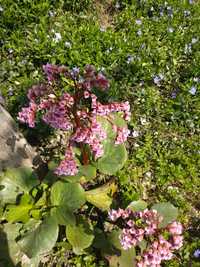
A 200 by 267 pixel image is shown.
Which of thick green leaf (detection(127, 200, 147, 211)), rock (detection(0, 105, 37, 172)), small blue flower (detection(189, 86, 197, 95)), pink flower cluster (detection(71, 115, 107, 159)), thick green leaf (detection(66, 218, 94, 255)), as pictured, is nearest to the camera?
pink flower cluster (detection(71, 115, 107, 159))

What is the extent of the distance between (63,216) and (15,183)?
0.53 m

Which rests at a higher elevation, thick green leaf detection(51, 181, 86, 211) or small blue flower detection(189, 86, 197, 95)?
small blue flower detection(189, 86, 197, 95)

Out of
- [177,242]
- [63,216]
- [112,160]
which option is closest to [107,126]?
[112,160]

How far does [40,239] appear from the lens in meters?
3.63

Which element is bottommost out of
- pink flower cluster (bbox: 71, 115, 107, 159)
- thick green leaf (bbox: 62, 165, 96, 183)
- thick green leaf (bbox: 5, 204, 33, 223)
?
thick green leaf (bbox: 5, 204, 33, 223)

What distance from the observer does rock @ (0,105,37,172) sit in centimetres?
429

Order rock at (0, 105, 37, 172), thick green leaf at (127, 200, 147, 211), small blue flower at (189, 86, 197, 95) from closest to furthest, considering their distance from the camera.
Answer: thick green leaf at (127, 200, 147, 211) < rock at (0, 105, 37, 172) < small blue flower at (189, 86, 197, 95)

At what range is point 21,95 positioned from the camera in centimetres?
519

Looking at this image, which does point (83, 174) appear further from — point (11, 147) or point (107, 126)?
point (11, 147)

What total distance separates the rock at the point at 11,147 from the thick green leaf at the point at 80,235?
30.7 inches

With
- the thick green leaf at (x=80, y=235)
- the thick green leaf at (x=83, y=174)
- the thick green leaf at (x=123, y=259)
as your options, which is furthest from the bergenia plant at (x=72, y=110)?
the thick green leaf at (x=123, y=259)

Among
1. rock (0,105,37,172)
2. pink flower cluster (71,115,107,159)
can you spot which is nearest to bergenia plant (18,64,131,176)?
pink flower cluster (71,115,107,159)

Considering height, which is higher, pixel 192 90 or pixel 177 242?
pixel 192 90

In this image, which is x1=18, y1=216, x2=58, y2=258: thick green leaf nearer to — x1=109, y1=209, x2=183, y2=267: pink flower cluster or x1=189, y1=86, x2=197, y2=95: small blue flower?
x1=109, y1=209, x2=183, y2=267: pink flower cluster
